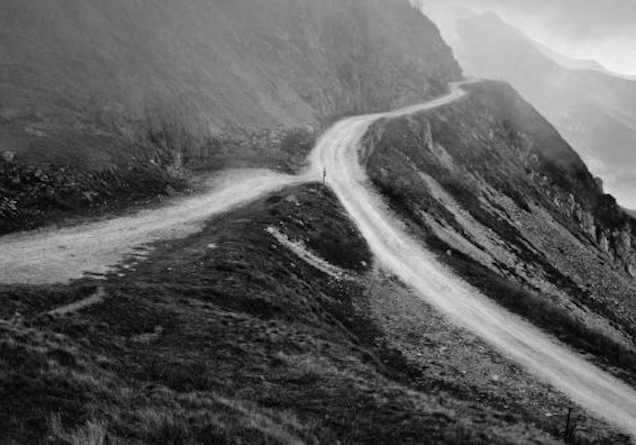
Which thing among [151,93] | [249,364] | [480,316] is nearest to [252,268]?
[249,364]

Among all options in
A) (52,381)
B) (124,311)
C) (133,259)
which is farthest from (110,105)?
(52,381)

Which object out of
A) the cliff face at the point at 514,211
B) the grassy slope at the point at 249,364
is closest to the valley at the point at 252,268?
the grassy slope at the point at 249,364

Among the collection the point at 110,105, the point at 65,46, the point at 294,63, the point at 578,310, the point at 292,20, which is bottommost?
the point at 578,310

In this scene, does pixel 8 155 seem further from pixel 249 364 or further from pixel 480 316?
pixel 480 316

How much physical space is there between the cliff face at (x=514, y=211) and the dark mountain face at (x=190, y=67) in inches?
494

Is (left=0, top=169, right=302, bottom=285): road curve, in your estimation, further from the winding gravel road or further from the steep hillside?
the steep hillside

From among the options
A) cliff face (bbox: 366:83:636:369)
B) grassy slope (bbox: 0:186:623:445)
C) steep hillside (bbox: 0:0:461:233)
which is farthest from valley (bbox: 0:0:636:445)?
cliff face (bbox: 366:83:636:369)

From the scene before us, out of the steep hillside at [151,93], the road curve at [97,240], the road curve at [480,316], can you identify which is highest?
the steep hillside at [151,93]

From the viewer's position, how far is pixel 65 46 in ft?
132

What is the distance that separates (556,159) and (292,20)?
162 ft

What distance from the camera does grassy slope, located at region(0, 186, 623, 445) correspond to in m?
10.8

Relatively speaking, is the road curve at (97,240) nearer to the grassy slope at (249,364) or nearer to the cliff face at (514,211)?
the grassy slope at (249,364)

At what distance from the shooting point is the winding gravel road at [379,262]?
20719 mm

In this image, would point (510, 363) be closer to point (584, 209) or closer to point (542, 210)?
point (542, 210)
